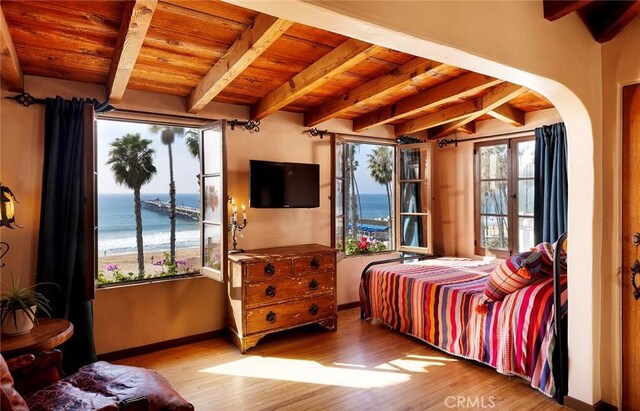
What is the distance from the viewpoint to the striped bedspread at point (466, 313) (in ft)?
8.21

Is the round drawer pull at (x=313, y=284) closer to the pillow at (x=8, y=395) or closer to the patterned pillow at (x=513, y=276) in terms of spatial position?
the patterned pillow at (x=513, y=276)

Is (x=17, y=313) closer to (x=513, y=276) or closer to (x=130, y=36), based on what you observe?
(x=130, y=36)

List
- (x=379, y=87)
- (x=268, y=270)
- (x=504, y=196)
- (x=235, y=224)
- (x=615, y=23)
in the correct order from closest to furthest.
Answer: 1. (x=615, y=23)
2. (x=379, y=87)
3. (x=268, y=270)
4. (x=235, y=224)
5. (x=504, y=196)

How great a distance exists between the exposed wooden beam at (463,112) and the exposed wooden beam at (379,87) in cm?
75

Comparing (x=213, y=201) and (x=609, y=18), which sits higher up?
(x=609, y=18)

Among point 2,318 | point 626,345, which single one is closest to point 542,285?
point 626,345

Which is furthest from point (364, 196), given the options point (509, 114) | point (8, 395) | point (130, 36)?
point (8, 395)

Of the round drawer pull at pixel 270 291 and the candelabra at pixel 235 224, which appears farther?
the candelabra at pixel 235 224

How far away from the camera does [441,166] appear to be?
5273 millimetres

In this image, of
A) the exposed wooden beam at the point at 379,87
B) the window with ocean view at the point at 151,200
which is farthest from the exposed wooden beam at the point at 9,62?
the exposed wooden beam at the point at 379,87

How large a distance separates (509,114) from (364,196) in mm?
3455

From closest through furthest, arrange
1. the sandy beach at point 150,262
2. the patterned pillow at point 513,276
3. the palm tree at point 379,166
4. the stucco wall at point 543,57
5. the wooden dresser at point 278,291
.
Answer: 1. the stucco wall at point 543,57
2. the patterned pillow at point 513,276
3. the wooden dresser at point 278,291
4. the sandy beach at point 150,262
5. the palm tree at point 379,166

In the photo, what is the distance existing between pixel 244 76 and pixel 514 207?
141 inches

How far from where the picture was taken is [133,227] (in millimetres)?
4012
